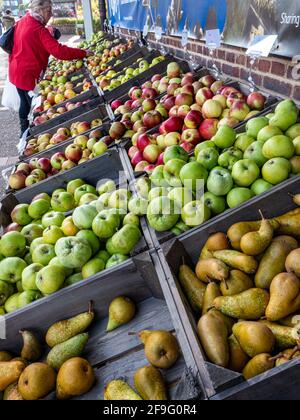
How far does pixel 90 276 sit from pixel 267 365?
926 mm

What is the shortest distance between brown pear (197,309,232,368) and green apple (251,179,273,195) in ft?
2.40

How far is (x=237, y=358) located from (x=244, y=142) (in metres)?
1.25

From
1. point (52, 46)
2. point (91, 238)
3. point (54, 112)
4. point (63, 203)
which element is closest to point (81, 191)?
point (63, 203)

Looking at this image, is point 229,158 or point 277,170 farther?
point 229,158

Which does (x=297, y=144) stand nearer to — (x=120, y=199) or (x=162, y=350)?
(x=120, y=199)

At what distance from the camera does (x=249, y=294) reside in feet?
4.37

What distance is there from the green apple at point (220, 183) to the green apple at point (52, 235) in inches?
36.5

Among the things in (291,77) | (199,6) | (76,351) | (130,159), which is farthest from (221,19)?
(76,351)

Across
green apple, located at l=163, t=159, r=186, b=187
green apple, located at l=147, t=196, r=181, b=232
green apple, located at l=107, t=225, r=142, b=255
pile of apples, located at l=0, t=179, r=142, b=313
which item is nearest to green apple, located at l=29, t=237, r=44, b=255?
pile of apples, located at l=0, t=179, r=142, b=313

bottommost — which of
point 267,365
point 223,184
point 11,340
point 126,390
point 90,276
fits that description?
point 11,340

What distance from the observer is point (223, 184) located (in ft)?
5.92

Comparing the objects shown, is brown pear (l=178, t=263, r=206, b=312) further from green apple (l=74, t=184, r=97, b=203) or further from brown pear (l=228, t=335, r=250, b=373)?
green apple (l=74, t=184, r=97, b=203)
